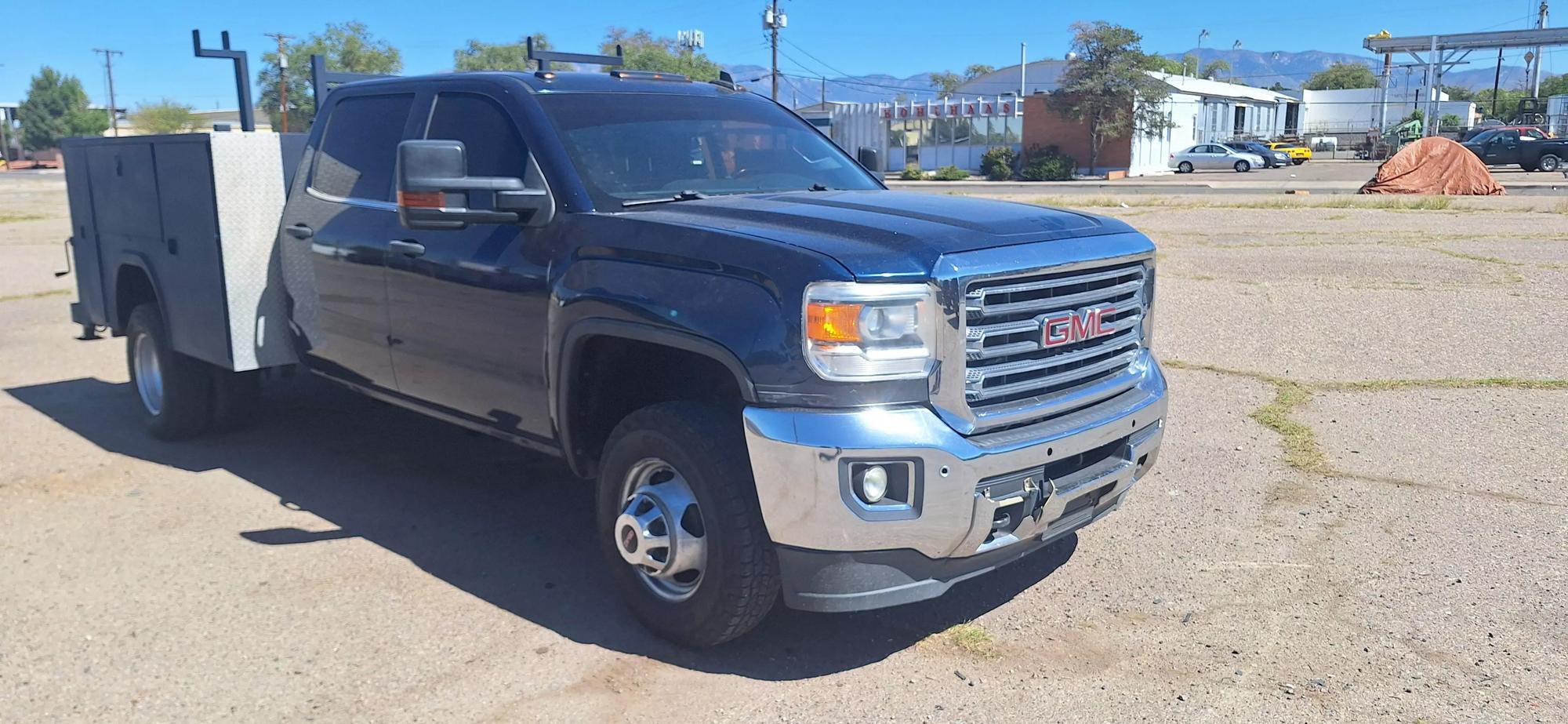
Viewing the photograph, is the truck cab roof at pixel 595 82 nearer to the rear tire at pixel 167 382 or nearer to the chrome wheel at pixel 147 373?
the rear tire at pixel 167 382

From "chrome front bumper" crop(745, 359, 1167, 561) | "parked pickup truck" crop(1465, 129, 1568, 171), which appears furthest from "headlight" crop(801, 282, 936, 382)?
"parked pickup truck" crop(1465, 129, 1568, 171)

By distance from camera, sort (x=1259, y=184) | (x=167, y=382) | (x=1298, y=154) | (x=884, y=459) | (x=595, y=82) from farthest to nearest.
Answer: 1. (x=1298, y=154)
2. (x=1259, y=184)
3. (x=167, y=382)
4. (x=595, y=82)
5. (x=884, y=459)

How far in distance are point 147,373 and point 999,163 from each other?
45125mm

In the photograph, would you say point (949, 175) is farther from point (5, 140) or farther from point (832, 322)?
point (5, 140)

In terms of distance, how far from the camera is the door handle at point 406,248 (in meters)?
4.89

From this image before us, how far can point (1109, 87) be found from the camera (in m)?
48.2

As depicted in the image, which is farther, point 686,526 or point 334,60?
point 334,60

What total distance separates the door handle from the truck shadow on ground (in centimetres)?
125

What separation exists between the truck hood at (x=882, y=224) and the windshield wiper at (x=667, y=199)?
6cm

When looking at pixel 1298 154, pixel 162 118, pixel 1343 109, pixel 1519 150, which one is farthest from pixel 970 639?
pixel 162 118

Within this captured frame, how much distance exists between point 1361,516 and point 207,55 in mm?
7808

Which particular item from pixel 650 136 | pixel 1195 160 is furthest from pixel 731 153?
pixel 1195 160

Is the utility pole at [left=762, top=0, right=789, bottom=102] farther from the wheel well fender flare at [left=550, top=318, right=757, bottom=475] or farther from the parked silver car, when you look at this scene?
the wheel well fender flare at [left=550, top=318, right=757, bottom=475]

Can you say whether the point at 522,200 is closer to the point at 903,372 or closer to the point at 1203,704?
the point at 903,372
